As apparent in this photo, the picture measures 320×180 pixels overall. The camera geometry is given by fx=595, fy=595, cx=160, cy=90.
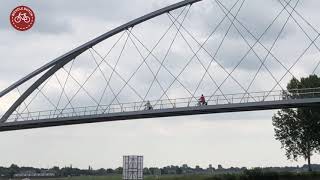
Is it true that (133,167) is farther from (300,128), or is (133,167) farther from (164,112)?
(300,128)

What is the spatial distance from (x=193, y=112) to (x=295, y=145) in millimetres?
30553

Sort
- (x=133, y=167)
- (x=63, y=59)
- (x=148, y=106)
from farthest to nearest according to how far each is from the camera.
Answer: (x=63, y=59) < (x=148, y=106) < (x=133, y=167)

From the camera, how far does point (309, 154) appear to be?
79250mm

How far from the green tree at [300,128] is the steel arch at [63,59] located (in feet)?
86.7

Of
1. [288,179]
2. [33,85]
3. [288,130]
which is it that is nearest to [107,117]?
[33,85]

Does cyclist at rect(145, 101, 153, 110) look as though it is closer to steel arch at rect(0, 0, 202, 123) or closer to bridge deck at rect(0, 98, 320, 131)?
bridge deck at rect(0, 98, 320, 131)

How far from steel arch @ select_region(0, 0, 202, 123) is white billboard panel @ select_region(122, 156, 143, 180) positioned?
14824mm

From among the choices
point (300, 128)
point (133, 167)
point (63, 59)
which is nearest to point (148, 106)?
point (133, 167)

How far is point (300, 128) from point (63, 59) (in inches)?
1300

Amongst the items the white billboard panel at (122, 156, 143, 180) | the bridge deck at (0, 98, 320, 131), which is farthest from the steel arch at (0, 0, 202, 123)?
the white billboard panel at (122, 156, 143, 180)

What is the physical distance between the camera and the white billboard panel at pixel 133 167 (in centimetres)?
5312

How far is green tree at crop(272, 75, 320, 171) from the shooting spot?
7750 centimetres

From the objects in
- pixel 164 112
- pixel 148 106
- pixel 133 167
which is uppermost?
pixel 148 106

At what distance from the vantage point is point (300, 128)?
79188 mm
